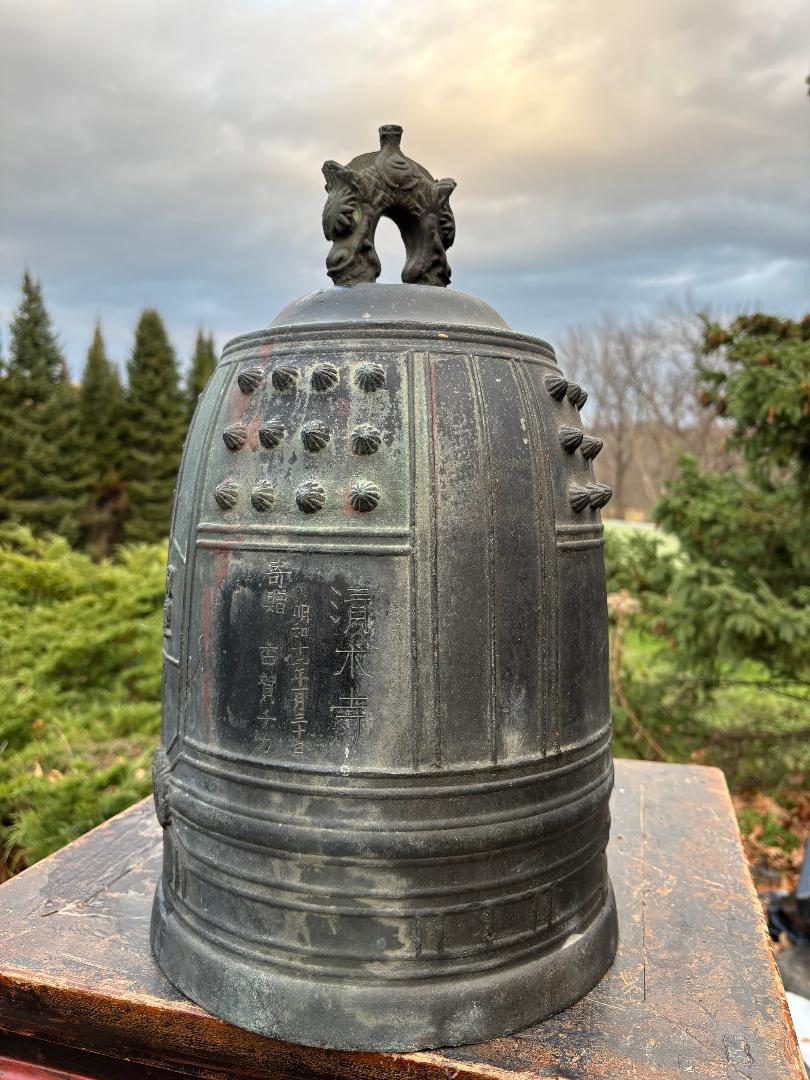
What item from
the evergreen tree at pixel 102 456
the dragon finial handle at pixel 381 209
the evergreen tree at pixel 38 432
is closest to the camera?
the dragon finial handle at pixel 381 209

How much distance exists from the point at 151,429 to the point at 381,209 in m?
21.2

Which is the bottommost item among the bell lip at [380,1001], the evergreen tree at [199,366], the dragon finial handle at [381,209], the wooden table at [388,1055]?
the wooden table at [388,1055]

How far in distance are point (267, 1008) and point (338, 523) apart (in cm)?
126

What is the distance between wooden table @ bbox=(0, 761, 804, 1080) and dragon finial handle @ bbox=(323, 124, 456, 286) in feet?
7.06

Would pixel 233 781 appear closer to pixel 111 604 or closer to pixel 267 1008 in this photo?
pixel 267 1008

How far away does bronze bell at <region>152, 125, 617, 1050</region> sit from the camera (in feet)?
6.70

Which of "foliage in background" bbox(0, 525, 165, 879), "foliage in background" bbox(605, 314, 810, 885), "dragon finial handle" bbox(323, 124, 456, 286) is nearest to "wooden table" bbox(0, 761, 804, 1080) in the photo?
"foliage in background" bbox(0, 525, 165, 879)

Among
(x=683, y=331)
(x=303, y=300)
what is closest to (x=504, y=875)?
(x=303, y=300)

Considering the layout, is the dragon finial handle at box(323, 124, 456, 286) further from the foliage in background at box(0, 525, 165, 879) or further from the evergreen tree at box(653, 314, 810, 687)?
the evergreen tree at box(653, 314, 810, 687)

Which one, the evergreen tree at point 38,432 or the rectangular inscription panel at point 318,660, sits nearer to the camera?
the rectangular inscription panel at point 318,660

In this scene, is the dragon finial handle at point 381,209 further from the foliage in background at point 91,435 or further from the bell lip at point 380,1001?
the foliage in background at point 91,435

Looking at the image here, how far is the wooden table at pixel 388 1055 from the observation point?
206cm

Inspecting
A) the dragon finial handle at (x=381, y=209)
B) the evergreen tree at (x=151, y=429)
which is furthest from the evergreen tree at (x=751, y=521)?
the evergreen tree at (x=151, y=429)

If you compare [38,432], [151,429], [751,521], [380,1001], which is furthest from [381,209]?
[151,429]
